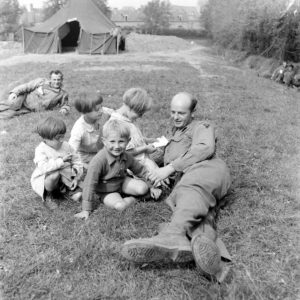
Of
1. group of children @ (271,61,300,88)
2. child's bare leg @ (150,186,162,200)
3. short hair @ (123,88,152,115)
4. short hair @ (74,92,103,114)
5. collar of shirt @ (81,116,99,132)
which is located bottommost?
group of children @ (271,61,300,88)

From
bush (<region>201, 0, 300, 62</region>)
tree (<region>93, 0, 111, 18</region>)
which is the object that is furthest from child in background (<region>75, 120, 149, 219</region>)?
tree (<region>93, 0, 111, 18</region>)

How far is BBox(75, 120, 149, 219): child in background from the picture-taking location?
368cm

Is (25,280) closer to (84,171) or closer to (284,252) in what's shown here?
(84,171)

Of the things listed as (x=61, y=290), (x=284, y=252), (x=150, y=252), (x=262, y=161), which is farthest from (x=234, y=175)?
(x=61, y=290)

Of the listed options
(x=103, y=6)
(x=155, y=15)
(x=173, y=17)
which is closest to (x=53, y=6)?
(x=103, y=6)

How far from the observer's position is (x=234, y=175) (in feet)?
16.3

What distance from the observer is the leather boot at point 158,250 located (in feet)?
8.82

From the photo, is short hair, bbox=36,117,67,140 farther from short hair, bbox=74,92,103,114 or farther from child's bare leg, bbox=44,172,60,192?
short hair, bbox=74,92,103,114

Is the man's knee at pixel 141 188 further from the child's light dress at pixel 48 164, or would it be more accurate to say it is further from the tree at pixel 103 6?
the tree at pixel 103 6

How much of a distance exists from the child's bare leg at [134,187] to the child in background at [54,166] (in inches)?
20.7

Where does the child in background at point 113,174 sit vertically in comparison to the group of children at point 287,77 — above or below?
above

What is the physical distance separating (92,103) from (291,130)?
4.85 meters

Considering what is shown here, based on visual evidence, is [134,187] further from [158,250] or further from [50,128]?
[158,250]

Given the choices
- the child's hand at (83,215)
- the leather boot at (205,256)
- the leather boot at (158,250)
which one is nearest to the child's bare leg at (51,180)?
the child's hand at (83,215)
